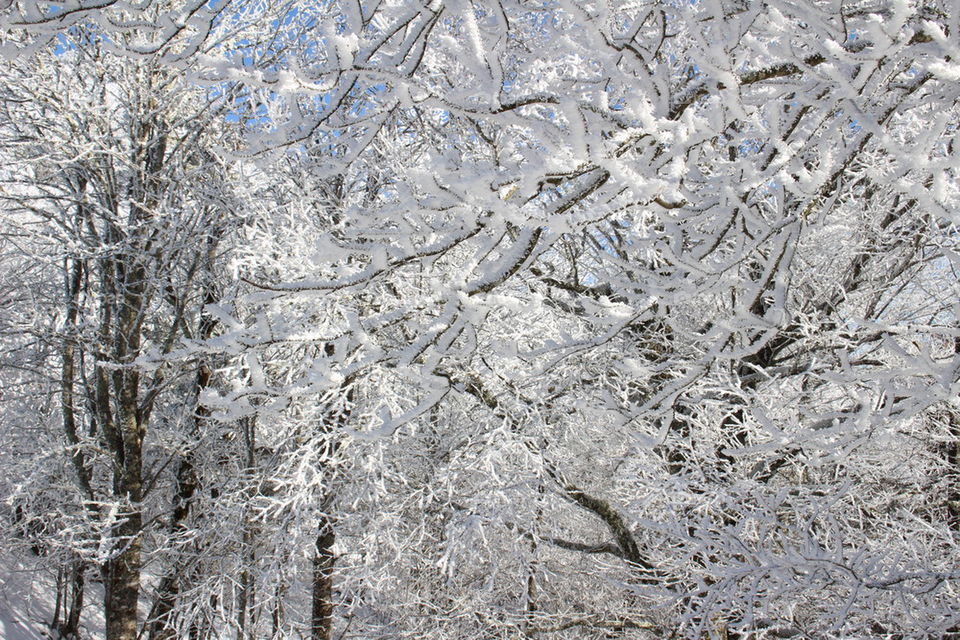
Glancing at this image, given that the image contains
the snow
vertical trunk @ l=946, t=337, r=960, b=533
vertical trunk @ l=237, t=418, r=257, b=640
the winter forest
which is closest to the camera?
the winter forest

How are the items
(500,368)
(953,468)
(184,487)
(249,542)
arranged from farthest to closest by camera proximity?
(184,487)
(249,542)
(500,368)
(953,468)

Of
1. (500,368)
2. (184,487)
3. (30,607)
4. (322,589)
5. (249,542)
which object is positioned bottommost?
(30,607)

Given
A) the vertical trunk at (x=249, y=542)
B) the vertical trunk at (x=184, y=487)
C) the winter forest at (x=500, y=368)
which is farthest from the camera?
the vertical trunk at (x=184, y=487)

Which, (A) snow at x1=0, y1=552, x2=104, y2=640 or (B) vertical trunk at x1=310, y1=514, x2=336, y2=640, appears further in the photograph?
(A) snow at x1=0, y1=552, x2=104, y2=640

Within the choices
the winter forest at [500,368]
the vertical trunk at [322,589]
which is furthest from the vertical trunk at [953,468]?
the vertical trunk at [322,589]

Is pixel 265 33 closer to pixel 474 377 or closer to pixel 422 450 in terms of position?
pixel 474 377

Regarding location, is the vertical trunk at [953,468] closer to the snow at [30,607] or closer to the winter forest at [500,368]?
the winter forest at [500,368]

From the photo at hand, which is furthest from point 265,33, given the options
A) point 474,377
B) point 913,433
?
point 913,433

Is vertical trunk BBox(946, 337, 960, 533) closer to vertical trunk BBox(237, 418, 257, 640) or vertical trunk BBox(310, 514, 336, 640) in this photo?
vertical trunk BBox(310, 514, 336, 640)

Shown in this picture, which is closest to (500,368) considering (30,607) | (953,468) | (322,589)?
(322,589)

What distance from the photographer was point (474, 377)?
18.3ft

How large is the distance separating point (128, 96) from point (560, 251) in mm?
4225

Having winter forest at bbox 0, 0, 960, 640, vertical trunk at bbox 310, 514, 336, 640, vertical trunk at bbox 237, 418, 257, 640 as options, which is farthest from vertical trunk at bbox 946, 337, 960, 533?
vertical trunk at bbox 237, 418, 257, 640

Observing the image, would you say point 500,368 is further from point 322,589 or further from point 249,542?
point 249,542
